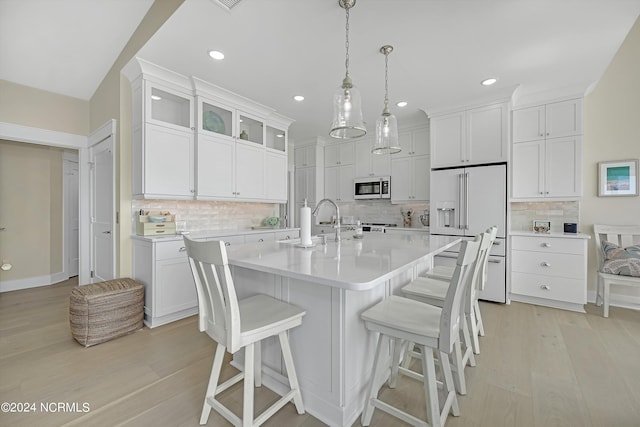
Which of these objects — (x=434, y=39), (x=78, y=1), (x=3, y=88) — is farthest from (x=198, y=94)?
(x=434, y=39)

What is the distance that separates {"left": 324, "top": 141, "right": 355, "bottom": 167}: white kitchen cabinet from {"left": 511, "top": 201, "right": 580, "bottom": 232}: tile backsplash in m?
2.83

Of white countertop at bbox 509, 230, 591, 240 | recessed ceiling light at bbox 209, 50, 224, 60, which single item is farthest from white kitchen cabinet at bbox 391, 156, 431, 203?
recessed ceiling light at bbox 209, 50, 224, 60

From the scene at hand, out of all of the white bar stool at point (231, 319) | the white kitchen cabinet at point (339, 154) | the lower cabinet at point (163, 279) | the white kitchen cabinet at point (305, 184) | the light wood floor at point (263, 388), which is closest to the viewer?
the white bar stool at point (231, 319)

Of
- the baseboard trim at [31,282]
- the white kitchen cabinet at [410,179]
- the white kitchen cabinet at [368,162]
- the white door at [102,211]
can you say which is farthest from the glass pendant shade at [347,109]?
the baseboard trim at [31,282]

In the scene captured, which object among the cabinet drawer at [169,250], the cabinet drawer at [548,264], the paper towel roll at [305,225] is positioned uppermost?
the paper towel roll at [305,225]

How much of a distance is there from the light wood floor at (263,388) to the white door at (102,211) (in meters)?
0.78

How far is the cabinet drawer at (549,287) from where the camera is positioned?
3.22 m

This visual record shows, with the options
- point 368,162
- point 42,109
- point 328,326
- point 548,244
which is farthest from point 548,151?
point 42,109

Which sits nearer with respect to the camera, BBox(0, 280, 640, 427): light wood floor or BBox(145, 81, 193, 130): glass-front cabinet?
BBox(0, 280, 640, 427): light wood floor

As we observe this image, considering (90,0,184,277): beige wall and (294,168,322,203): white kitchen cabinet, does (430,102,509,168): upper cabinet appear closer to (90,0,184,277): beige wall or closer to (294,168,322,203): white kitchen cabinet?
(294,168,322,203): white kitchen cabinet

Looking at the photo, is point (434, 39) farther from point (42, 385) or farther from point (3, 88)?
point (3, 88)

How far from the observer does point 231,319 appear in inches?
49.2

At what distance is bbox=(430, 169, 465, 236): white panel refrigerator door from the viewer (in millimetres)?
3816

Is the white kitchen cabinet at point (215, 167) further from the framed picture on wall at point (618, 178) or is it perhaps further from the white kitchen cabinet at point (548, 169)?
the framed picture on wall at point (618, 178)
